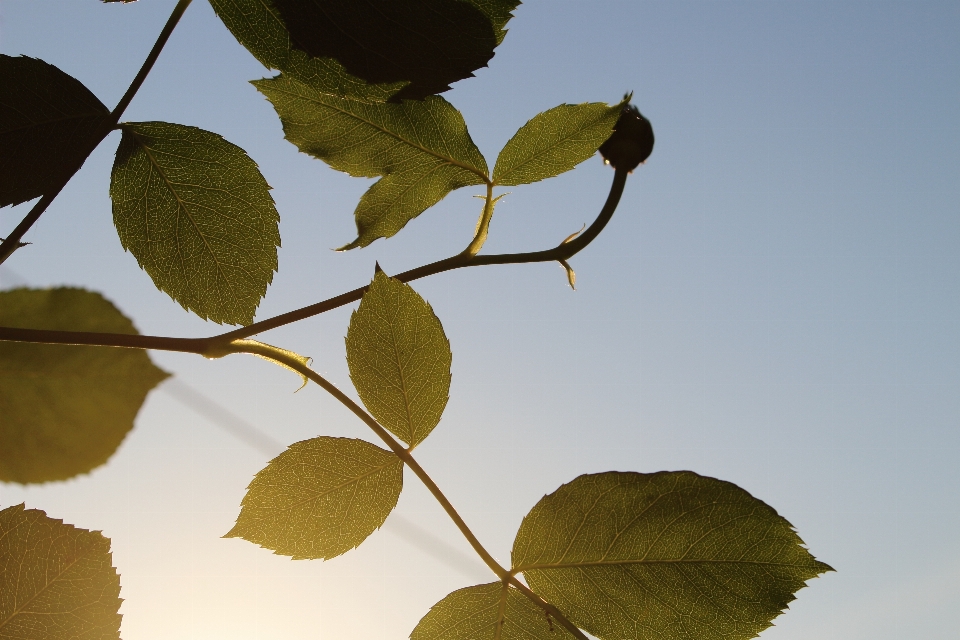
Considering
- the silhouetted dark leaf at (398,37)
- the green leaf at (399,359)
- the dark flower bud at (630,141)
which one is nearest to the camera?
the silhouetted dark leaf at (398,37)

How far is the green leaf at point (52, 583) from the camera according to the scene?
55cm

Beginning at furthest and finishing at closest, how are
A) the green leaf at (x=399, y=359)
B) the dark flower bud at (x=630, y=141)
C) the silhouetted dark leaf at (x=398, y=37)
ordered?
the dark flower bud at (x=630, y=141), the green leaf at (x=399, y=359), the silhouetted dark leaf at (x=398, y=37)

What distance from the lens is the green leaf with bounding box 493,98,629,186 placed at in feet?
2.33

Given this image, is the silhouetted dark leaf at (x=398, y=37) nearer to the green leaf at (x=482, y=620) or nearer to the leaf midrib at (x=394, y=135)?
the leaf midrib at (x=394, y=135)

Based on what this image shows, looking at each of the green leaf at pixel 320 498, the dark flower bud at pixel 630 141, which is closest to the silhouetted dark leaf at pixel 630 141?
the dark flower bud at pixel 630 141

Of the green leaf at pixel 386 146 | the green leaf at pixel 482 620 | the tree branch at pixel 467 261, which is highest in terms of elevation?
the green leaf at pixel 386 146

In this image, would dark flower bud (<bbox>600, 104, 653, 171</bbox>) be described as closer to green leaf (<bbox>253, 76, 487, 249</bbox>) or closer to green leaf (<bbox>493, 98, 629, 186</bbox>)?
green leaf (<bbox>493, 98, 629, 186</bbox>)

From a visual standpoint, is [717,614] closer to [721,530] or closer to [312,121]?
[721,530]

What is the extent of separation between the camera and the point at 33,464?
0.66 metres

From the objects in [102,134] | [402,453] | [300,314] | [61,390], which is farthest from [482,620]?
[102,134]

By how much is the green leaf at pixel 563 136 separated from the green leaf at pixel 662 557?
11.7 inches

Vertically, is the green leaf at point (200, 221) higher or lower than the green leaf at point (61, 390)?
higher

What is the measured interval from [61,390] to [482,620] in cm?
41

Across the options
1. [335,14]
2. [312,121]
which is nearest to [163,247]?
→ [312,121]
